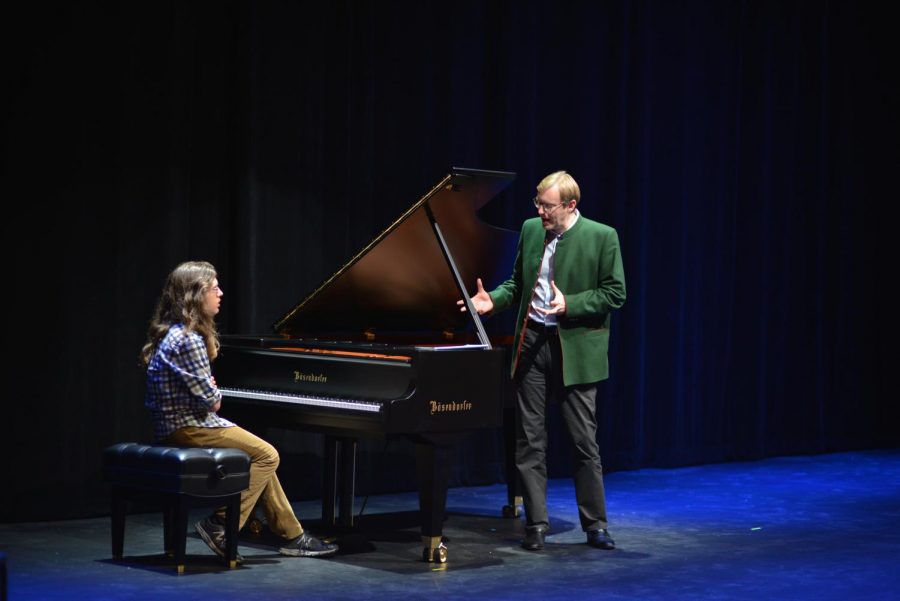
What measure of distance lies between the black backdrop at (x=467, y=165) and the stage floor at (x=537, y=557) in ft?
2.45

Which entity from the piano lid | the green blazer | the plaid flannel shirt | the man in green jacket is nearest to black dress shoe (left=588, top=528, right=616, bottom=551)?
the man in green jacket

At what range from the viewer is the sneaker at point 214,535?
5281mm

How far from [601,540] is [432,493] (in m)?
0.84

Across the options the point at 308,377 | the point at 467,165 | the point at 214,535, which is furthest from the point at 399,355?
the point at 467,165

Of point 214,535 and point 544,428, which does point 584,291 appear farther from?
point 214,535

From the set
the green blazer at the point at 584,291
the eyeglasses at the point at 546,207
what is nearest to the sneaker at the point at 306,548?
the green blazer at the point at 584,291

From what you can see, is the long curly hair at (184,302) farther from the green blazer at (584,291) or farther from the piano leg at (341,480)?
the green blazer at (584,291)

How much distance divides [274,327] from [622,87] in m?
3.31

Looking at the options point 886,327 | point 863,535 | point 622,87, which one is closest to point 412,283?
point 863,535

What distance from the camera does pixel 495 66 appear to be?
7684 mm

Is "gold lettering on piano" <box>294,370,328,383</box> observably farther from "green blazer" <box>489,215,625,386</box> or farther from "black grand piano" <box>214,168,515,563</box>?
"green blazer" <box>489,215,625,386</box>

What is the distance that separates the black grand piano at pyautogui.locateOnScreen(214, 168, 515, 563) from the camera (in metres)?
5.22

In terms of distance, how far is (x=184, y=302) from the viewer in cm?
514

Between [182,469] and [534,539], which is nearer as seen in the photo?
[182,469]
